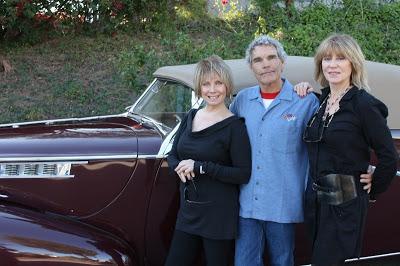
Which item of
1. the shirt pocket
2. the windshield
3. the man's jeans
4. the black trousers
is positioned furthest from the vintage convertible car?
the shirt pocket

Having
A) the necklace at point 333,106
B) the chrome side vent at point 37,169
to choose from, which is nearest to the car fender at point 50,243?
the chrome side vent at point 37,169

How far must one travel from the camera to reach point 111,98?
8.40 m

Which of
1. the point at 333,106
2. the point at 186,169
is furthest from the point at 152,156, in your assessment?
the point at 333,106

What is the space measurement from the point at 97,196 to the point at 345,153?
150cm

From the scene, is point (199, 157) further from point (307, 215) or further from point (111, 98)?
point (111, 98)

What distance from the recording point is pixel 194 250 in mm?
3121

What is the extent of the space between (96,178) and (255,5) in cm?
795

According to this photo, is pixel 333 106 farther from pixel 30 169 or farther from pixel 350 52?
pixel 30 169

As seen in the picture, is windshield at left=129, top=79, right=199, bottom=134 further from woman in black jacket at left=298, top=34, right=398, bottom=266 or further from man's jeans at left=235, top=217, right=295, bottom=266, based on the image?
woman in black jacket at left=298, top=34, right=398, bottom=266

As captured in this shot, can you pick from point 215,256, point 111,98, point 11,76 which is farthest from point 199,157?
point 11,76

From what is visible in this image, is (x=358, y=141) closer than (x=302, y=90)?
Yes

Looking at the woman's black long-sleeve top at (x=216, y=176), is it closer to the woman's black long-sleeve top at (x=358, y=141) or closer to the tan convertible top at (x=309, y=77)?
the woman's black long-sleeve top at (x=358, y=141)

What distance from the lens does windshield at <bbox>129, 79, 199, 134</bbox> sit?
3834mm

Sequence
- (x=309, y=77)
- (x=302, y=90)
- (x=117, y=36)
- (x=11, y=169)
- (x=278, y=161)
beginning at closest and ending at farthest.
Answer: (x=278, y=161)
(x=302, y=90)
(x=11, y=169)
(x=309, y=77)
(x=117, y=36)
